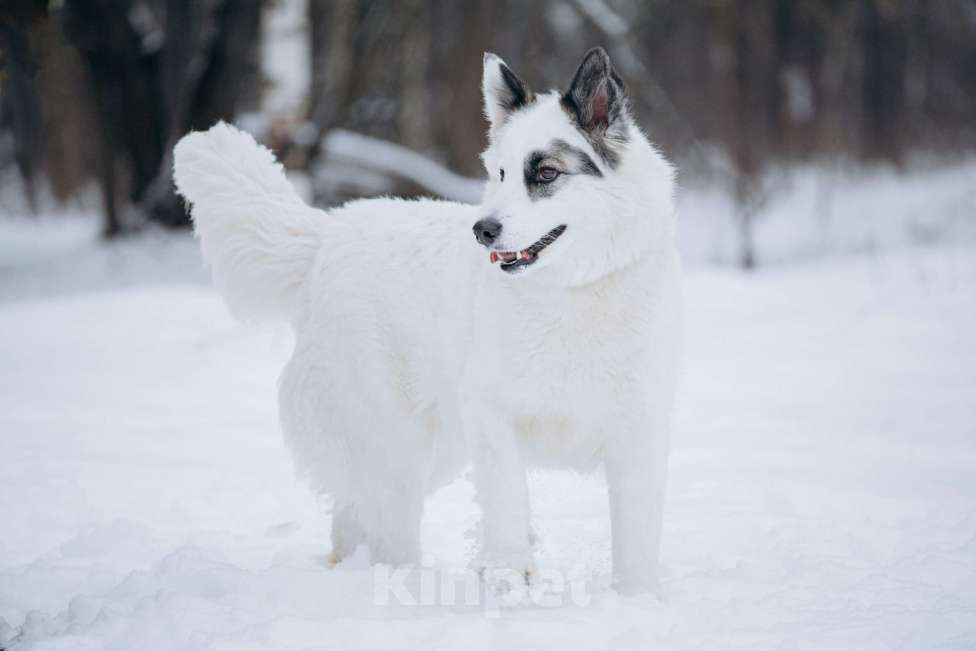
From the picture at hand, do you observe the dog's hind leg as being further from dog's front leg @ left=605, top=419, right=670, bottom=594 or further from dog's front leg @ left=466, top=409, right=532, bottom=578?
dog's front leg @ left=605, top=419, right=670, bottom=594

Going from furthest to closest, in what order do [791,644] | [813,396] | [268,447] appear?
[813,396]
[268,447]
[791,644]

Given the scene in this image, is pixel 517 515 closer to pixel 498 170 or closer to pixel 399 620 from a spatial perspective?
pixel 399 620

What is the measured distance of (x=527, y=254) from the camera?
344 cm

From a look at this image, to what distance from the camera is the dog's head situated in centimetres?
344

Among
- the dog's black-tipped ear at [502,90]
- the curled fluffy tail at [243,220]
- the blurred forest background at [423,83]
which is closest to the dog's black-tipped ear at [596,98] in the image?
the dog's black-tipped ear at [502,90]

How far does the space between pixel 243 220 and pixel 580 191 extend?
5.49ft

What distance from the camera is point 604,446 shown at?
138 inches

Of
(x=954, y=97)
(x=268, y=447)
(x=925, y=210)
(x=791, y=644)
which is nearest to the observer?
(x=791, y=644)

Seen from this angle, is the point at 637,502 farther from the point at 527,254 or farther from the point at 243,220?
the point at 243,220

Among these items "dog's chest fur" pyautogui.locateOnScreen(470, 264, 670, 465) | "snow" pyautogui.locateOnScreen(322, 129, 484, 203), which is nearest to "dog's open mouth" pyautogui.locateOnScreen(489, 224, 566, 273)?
"dog's chest fur" pyautogui.locateOnScreen(470, 264, 670, 465)

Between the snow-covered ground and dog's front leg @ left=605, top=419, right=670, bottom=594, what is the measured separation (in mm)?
140

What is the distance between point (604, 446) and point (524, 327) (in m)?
0.53

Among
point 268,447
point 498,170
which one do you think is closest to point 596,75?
point 498,170

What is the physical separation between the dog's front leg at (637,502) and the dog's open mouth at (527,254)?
0.71 m
